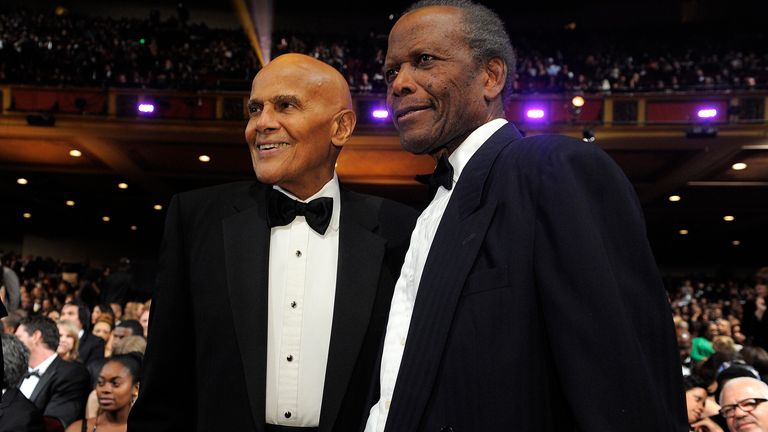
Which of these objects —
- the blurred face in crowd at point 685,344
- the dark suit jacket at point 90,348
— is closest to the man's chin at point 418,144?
the dark suit jacket at point 90,348

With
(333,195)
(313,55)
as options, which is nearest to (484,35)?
(333,195)

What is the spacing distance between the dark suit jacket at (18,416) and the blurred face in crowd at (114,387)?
65 cm

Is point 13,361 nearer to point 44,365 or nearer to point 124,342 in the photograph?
point 124,342

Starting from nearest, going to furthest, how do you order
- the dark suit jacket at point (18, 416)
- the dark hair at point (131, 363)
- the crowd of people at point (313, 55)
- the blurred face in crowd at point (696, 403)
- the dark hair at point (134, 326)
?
the dark suit jacket at point (18, 416), the dark hair at point (131, 363), the blurred face in crowd at point (696, 403), the dark hair at point (134, 326), the crowd of people at point (313, 55)

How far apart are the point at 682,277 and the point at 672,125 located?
38.1ft

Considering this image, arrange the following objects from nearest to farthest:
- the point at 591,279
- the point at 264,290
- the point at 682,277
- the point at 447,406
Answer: the point at 591,279 → the point at 447,406 → the point at 264,290 → the point at 682,277

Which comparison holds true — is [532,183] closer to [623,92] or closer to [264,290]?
[264,290]

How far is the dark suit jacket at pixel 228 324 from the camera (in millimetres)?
1843

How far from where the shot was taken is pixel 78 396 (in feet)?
17.6

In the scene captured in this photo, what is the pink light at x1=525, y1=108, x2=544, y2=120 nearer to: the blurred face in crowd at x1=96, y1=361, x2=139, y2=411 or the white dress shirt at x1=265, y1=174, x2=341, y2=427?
the blurred face in crowd at x1=96, y1=361, x2=139, y2=411

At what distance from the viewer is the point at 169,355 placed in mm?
1869

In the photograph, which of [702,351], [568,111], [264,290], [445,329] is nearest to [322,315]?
[264,290]

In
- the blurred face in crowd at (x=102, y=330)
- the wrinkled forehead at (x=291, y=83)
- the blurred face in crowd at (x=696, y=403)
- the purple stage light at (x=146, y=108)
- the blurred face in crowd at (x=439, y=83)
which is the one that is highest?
the purple stage light at (x=146, y=108)

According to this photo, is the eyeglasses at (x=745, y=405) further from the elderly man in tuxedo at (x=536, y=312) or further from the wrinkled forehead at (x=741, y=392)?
the elderly man in tuxedo at (x=536, y=312)
